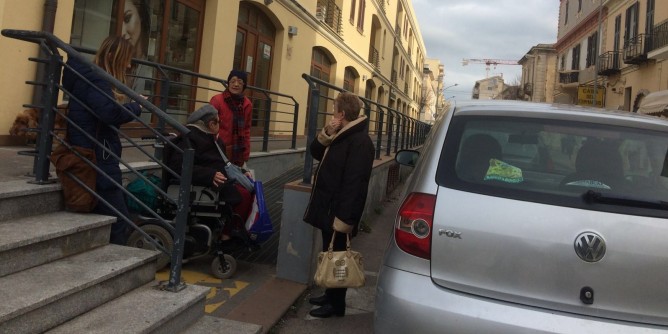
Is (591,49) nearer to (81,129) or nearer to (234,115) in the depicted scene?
(234,115)

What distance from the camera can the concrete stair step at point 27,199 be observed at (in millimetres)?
3221

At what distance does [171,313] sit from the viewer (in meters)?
2.97

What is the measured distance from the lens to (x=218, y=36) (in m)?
10.1

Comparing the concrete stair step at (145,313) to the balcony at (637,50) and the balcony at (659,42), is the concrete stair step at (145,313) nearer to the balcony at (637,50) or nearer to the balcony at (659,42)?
the balcony at (659,42)

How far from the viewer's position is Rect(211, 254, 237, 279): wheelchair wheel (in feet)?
14.8

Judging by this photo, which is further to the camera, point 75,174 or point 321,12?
point 321,12

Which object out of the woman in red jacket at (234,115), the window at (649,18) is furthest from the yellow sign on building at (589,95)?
the woman in red jacket at (234,115)

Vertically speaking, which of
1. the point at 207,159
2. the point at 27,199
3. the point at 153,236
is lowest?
the point at 153,236

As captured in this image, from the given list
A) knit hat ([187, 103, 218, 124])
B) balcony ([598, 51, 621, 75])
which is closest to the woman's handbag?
knit hat ([187, 103, 218, 124])

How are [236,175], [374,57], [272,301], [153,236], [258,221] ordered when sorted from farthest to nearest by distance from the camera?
[374,57]
[258,221]
[236,175]
[153,236]
[272,301]

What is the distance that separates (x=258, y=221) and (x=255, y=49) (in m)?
8.81

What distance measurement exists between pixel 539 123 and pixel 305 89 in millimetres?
13285

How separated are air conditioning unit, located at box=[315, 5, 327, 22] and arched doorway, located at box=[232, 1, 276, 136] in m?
3.35

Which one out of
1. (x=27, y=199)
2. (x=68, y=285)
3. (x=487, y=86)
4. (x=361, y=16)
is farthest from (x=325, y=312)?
(x=487, y=86)
